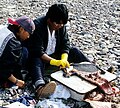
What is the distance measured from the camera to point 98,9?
9.92 m

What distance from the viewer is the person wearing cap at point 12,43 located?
4797 mm

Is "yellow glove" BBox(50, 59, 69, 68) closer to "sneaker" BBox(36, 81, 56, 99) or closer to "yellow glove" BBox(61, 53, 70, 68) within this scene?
"yellow glove" BBox(61, 53, 70, 68)

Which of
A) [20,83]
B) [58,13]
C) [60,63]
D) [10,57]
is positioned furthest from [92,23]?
[10,57]

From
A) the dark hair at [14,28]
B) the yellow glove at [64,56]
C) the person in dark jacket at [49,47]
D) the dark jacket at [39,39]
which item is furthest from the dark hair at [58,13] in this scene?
the yellow glove at [64,56]

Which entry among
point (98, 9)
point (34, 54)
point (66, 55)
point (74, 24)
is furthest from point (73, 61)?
point (98, 9)

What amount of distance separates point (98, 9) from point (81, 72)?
15.9ft

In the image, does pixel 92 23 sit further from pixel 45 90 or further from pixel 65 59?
pixel 45 90

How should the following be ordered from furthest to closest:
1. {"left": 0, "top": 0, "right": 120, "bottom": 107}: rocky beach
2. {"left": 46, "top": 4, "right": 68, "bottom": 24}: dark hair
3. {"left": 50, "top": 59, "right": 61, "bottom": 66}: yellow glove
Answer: {"left": 0, "top": 0, "right": 120, "bottom": 107}: rocky beach
{"left": 50, "top": 59, "right": 61, "bottom": 66}: yellow glove
{"left": 46, "top": 4, "right": 68, "bottom": 24}: dark hair

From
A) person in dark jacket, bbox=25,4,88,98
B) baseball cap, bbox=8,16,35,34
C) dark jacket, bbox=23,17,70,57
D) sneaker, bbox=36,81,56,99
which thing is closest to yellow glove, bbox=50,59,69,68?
person in dark jacket, bbox=25,4,88,98

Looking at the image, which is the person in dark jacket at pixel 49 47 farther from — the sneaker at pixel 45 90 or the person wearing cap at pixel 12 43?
the person wearing cap at pixel 12 43

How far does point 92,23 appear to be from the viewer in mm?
8773

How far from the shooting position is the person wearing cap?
15.7ft

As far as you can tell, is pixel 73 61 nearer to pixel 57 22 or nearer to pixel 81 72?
pixel 81 72

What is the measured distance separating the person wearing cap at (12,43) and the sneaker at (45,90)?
42 cm
